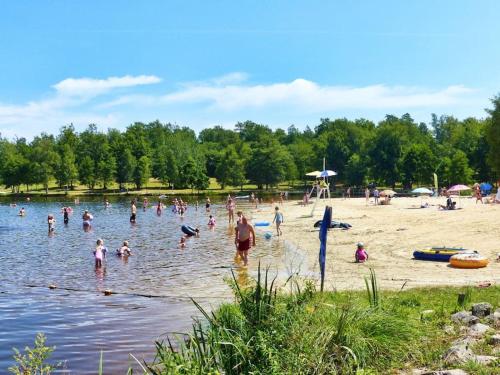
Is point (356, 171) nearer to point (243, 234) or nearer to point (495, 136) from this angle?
point (495, 136)

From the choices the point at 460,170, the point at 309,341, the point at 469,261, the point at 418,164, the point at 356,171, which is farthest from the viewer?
the point at 356,171

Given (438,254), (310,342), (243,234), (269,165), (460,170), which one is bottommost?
(438,254)

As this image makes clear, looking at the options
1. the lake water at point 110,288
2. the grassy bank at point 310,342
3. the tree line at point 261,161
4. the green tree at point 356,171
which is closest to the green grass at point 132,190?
the tree line at point 261,161

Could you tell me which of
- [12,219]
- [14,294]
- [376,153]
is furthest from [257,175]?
[14,294]

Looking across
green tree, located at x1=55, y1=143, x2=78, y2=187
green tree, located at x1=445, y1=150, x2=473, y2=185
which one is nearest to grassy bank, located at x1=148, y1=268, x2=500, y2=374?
green tree, located at x1=445, y1=150, x2=473, y2=185

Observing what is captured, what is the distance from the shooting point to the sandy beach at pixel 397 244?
16.8 meters

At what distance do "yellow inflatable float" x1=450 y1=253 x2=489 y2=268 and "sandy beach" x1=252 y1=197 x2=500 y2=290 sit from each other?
0.26 meters

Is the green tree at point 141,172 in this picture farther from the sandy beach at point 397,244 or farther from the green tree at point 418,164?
the sandy beach at point 397,244

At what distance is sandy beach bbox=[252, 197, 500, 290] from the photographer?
16.8 m

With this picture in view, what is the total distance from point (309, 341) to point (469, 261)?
42.5ft

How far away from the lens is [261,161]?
373 feet

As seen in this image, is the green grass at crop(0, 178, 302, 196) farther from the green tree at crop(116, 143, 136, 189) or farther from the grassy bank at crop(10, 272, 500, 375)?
the grassy bank at crop(10, 272, 500, 375)

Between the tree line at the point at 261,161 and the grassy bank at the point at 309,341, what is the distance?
3220 inches

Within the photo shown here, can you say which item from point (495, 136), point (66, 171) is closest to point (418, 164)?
point (495, 136)
